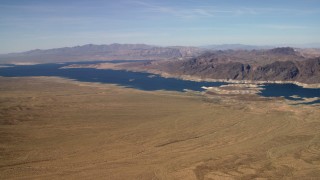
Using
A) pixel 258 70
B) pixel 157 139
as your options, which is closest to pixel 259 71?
pixel 258 70

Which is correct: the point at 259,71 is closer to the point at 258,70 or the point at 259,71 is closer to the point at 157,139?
the point at 258,70

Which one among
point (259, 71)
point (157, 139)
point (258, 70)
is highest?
point (258, 70)

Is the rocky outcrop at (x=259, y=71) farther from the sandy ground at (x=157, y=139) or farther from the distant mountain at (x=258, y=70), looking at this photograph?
the sandy ground at (x=157, y=139)

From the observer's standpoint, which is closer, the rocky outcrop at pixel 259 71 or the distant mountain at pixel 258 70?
the rocky outcrop at pixel 259 71

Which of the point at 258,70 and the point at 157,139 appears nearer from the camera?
the point at 157,139

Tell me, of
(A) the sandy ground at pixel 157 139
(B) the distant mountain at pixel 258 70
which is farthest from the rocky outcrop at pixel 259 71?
(A) the sandy ground at pixel 157 139

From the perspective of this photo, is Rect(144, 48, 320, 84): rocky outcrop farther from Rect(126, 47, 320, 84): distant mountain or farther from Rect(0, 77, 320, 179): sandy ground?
Rect(0, 77, 320, 179): sandy ground

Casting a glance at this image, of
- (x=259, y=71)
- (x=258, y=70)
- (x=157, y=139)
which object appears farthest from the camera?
(x=258, y=70)

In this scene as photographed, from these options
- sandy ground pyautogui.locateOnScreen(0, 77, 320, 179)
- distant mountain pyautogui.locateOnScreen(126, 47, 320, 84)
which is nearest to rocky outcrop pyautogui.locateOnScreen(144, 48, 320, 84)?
distant mountain pyautogui.locateOnScreen(126, 47, 320, 84)

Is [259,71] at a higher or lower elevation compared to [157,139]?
higher
